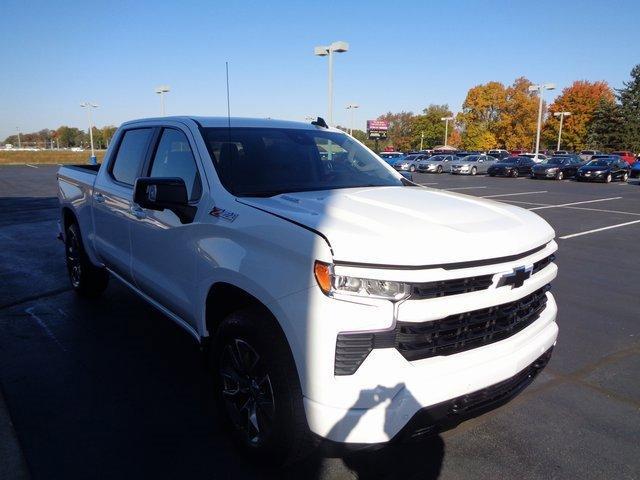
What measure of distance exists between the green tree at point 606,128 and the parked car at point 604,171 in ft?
137

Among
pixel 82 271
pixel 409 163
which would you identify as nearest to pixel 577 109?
pixel 409 163

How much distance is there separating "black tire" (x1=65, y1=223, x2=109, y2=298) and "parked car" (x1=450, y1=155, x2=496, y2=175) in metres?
34.7

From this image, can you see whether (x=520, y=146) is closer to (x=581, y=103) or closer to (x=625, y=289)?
(x=581, y=103)

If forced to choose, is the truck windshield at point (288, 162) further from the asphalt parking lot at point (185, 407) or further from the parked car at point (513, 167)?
the parked car at point (513, 167)

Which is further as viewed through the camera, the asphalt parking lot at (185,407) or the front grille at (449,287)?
the asphalt parking lot at (185,407)

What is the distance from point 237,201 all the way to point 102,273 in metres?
3.27

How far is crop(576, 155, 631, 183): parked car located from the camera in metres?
29.4

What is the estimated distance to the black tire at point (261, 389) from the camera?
2.34m

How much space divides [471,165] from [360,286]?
37.2 meters

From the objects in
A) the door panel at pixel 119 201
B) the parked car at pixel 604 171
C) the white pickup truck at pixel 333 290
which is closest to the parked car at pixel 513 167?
the parked car at pixel 604 171

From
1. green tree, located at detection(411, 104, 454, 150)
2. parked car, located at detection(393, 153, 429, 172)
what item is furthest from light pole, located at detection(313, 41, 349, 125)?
green tree, located at detection(411, 104, 454, 150)

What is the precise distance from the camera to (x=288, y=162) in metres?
3.56

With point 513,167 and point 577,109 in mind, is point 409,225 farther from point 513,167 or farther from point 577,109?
point 577,109

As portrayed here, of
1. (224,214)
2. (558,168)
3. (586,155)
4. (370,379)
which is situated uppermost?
(224,214)
